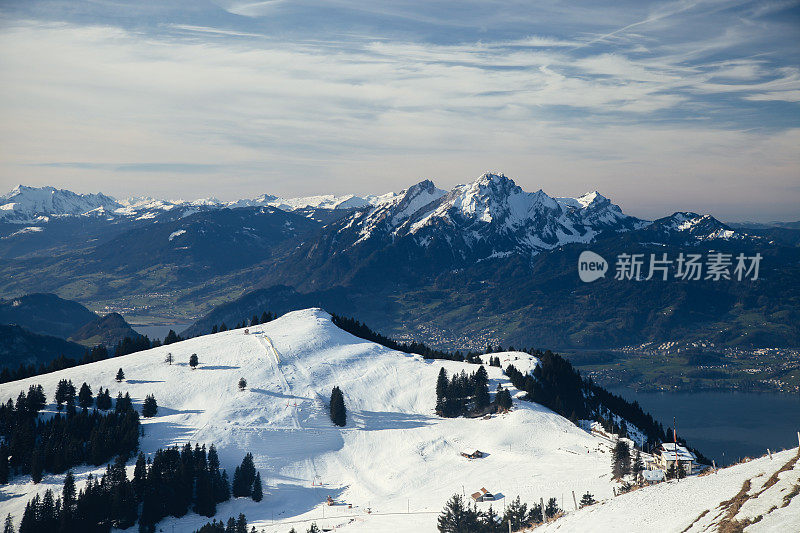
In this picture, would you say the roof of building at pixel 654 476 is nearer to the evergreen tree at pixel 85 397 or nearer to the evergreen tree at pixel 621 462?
the evergreen tree at pixel 621 462

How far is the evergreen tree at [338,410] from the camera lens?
137 m

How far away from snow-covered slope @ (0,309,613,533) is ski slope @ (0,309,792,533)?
10.9 inches

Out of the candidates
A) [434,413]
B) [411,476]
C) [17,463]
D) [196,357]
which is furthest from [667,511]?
[196,357]

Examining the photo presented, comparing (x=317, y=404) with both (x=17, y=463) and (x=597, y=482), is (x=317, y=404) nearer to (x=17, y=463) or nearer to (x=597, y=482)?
(x=17, y=463)

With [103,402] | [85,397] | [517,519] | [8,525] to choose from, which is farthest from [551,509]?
[85,397]

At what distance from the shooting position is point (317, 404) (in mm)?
143375

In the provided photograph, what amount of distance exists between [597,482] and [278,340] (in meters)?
106

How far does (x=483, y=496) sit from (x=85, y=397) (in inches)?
3653

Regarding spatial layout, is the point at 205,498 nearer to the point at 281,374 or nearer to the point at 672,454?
the point at 281,374

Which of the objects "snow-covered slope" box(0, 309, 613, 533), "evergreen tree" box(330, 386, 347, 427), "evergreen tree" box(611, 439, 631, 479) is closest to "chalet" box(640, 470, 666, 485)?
"snow-covered slope" box(0, 309, 613, 533)

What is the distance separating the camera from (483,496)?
3841 inches

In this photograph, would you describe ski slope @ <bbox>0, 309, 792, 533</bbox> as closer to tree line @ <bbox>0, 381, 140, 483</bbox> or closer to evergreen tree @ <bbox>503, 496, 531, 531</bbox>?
tree line @ <bbox>0, 381, 140, 483</bbox>

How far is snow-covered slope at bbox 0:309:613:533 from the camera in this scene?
337 feet

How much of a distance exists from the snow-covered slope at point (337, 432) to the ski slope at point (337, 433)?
0.28 metres
